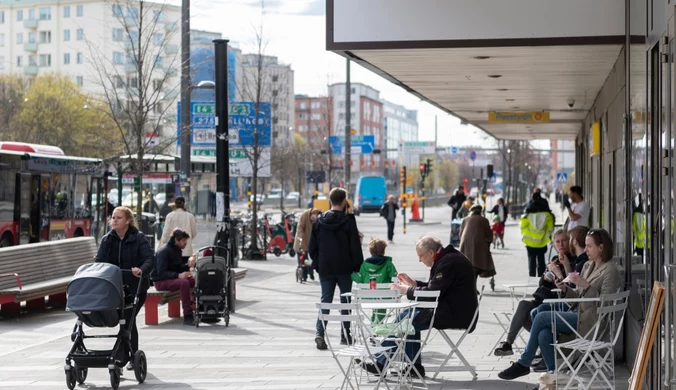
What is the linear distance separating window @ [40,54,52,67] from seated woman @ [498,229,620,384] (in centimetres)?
11517

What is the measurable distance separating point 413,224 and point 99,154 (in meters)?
19.1

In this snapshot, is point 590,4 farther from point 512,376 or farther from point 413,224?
point 413,224

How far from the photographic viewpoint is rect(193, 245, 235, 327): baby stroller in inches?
561

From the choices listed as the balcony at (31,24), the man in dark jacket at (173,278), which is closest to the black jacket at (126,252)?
the man in dark jacket at (173,278)

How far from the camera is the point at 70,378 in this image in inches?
381

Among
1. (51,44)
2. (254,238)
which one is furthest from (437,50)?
(51,44)

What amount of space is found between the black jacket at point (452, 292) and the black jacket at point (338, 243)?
2170 millimetres

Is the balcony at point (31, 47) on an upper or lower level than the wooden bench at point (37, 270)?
upper

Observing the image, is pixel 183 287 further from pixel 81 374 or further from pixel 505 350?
pixel 505 350

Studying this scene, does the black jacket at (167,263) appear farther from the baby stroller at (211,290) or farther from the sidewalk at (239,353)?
the sidewalk at (239,353)

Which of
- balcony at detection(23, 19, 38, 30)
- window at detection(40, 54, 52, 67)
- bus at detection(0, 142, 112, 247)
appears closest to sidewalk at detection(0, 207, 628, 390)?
bus at detection(0, 142, 112, 247)

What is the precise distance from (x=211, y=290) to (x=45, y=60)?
11119cm

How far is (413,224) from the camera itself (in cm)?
5753

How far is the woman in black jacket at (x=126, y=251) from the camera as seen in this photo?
1048cm
